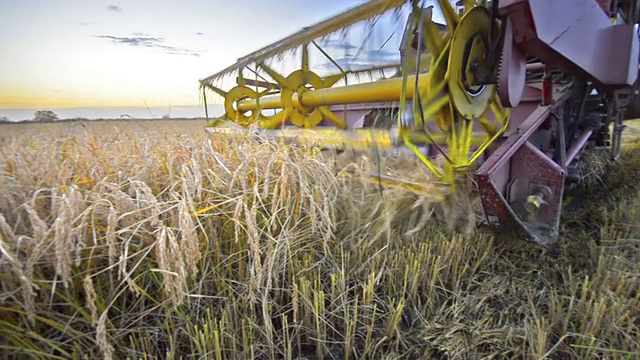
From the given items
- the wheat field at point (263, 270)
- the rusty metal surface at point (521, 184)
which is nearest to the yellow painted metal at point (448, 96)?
the rusty metal surface at point (521, 184)

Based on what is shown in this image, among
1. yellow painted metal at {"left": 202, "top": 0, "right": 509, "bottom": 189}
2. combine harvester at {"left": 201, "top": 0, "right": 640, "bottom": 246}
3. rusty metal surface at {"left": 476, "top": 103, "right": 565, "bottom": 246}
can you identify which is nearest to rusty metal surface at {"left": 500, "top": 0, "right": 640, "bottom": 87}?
combine harvester at {"left": 201, "top": 0, "right": 640, "bottom": 246}

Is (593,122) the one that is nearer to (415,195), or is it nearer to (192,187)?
(415,195)

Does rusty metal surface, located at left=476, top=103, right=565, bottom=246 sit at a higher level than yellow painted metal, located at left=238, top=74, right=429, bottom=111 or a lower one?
lower

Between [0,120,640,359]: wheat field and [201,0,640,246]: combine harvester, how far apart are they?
11.7 inches

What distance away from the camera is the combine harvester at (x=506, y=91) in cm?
162

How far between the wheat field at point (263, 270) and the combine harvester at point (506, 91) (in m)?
0.30

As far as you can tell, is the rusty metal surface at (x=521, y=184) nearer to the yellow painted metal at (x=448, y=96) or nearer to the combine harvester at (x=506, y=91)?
the combine harvester at (x=506, y=91)

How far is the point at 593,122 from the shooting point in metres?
2.49

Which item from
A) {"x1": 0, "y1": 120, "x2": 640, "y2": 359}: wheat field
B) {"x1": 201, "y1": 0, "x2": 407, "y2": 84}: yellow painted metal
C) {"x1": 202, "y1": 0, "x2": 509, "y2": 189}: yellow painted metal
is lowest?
A: {"x1": 0, "y1": 120, "x2": 640, "y2": 359}: wheat field

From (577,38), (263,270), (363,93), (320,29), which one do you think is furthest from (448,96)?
(320,29)

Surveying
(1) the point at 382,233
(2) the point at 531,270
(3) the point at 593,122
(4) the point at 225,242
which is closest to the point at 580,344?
(2) the point at 531,270

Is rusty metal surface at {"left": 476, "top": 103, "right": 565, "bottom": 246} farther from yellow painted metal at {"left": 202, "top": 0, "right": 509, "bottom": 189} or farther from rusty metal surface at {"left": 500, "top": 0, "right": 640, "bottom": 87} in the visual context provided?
rusty metal surface at {"left": 500, "top": 0, "right": 640, "bottom": 87}

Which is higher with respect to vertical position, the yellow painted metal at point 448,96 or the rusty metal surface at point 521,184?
the yellow painted metal at point 448,96

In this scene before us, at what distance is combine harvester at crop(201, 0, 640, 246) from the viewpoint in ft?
5.32
